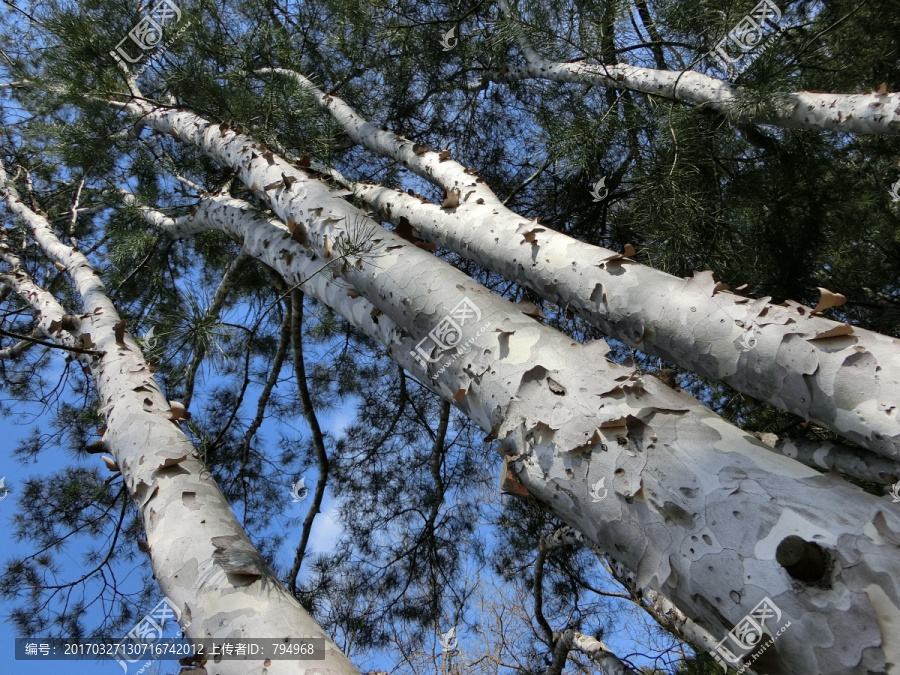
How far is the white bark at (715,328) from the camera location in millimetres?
650

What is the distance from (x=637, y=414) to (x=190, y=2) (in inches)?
130

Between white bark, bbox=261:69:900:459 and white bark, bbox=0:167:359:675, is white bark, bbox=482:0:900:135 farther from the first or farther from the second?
white bark, bbox=0:167:359:675

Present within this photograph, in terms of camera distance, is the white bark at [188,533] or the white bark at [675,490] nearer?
the white bark at [675,490]

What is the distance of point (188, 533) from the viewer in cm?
98

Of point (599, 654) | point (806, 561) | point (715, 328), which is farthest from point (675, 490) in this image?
point (599, 654)

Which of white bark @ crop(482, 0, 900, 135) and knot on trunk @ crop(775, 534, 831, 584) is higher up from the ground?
white bark @ crop(482, 0, 900, 135)

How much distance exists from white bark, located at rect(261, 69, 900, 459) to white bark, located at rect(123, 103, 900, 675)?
150 millimetres

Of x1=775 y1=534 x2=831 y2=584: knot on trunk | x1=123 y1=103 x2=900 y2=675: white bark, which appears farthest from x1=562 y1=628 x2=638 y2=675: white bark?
x1=775 y1=534 x2=831 y2=584: knot on trunk

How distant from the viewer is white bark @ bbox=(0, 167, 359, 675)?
0.81m

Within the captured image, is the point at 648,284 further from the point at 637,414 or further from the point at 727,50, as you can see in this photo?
the point at 727,50

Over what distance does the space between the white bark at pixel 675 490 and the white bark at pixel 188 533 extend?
1.49 feet

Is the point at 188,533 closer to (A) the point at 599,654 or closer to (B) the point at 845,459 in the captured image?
(B) the point at 845,459

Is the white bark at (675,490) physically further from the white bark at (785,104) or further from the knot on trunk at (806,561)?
the white bark at (785,104)

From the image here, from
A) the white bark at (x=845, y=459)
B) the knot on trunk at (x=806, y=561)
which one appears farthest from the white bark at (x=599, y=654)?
the knot on trunk at (x=806, y=561)
